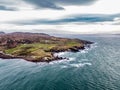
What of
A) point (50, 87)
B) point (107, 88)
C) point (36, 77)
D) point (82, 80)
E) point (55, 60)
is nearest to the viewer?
point (107, 88)

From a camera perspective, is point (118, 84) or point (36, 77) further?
point (36, 77)

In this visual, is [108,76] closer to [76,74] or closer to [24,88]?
[76,74]

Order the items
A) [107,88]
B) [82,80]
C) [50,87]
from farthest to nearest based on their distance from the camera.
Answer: [82,80] → [50,87] → [107,88]

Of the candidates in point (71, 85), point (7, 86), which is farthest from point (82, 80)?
point (7, 86)

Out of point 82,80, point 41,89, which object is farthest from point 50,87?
point 82,80

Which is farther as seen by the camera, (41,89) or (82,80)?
(82,80)

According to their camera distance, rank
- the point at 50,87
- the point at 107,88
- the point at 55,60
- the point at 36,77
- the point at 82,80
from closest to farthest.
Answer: the point at 107,88, the point at 50,87, the point at 82,80, the point at 36,77, the point at 55,60

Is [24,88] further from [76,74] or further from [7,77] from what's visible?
[76,74]

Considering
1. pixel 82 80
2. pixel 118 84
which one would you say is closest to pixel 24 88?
pixel 82 80
